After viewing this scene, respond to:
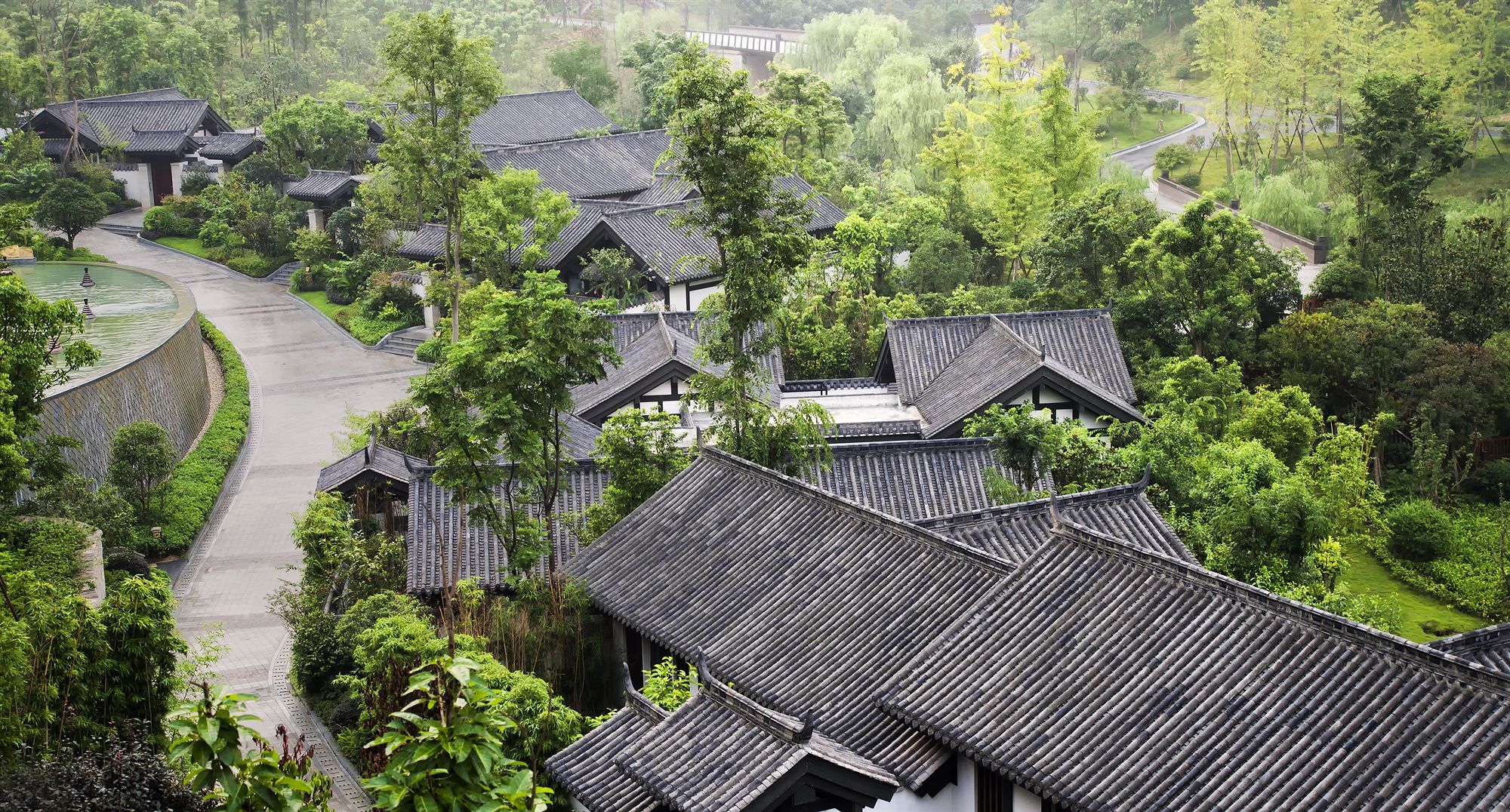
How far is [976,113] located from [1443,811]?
96.3 feet

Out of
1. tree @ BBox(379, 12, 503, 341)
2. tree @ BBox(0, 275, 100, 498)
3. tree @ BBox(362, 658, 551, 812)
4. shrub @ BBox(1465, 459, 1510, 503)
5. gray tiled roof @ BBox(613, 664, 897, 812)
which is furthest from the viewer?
tree @ BBox(379, 12, 503, 341)

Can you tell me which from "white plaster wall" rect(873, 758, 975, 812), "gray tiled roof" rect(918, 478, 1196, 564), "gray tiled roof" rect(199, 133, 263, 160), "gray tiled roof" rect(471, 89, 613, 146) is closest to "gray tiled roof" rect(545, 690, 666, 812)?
"white plaster wall" rect(873, 758, 975, 812)

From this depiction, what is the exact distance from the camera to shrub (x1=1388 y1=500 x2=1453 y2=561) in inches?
928

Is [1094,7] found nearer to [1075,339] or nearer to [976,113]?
[976,113]

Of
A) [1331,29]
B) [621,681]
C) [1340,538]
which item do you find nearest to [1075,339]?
[1340,538]

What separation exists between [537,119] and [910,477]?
37342 mm

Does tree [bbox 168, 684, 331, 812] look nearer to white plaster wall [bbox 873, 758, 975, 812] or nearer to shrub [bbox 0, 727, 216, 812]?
shrub [bbox 0, 727, 216, 812]

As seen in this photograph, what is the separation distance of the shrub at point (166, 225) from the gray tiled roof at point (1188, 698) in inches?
1684

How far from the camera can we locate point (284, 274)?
4556 cm

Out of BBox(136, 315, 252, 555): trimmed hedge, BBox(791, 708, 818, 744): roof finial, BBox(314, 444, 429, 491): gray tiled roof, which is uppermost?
BBox(791, 708, 818, 744): roof finial

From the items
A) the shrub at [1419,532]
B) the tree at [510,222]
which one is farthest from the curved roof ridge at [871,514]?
the tree at [510,222]

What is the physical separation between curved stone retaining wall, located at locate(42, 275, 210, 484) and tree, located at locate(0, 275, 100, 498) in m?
6.23

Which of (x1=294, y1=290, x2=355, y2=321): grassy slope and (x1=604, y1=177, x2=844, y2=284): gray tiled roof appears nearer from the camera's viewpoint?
(x1=604, y1=177, x2=844, y2=284): gray tiled roof

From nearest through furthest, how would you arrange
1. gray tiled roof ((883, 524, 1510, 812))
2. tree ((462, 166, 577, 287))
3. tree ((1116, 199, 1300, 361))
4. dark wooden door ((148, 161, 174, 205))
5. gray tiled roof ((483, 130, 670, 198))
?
1. gray tiled roof ((883, 524, 1510, 812))
2. tree ((1116, 199, 1300, 361))
3. tree ((462, 166, 577, 287))
4. gray tiled roof ((483, 130, 670, 198))
5. dark wooden door ((148, 161, 174, 205))
